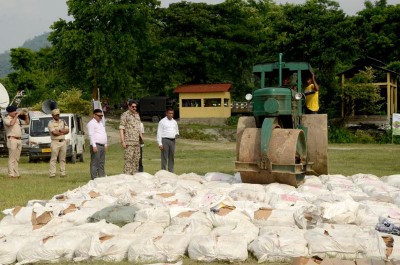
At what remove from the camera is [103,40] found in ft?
136

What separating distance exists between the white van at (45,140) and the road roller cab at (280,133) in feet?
34.9

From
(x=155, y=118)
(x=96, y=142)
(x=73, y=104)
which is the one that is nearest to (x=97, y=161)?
(x=96, y=142)

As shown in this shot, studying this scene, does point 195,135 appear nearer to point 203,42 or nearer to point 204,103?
point 204,103

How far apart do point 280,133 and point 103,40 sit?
108 feet

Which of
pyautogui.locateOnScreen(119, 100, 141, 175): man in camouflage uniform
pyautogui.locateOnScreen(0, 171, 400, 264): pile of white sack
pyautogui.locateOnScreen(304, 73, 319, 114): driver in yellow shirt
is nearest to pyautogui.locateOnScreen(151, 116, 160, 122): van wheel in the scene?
pyautogui.locateOnScreen(119, 100, 141, 175): man in camouflage uniform

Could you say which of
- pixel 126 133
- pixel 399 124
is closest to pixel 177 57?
pixel 399 124

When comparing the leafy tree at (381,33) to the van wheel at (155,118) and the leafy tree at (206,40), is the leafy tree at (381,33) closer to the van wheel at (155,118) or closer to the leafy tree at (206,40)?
the leafy tree at (206,40)

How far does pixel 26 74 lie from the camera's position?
56531 millimetres

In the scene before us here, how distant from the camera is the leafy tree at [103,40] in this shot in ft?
136

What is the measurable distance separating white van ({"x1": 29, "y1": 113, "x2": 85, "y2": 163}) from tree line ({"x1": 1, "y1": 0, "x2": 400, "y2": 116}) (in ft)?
64.6

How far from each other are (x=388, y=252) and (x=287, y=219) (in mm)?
1489

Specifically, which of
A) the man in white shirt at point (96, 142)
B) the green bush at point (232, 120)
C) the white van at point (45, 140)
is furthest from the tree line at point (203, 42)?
the man in white shirt at point (96, 142)

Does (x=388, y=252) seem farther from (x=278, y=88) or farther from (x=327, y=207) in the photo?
(x=278, y=88)

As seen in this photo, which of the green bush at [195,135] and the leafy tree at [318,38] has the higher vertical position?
the leafy tree at [318,38]
